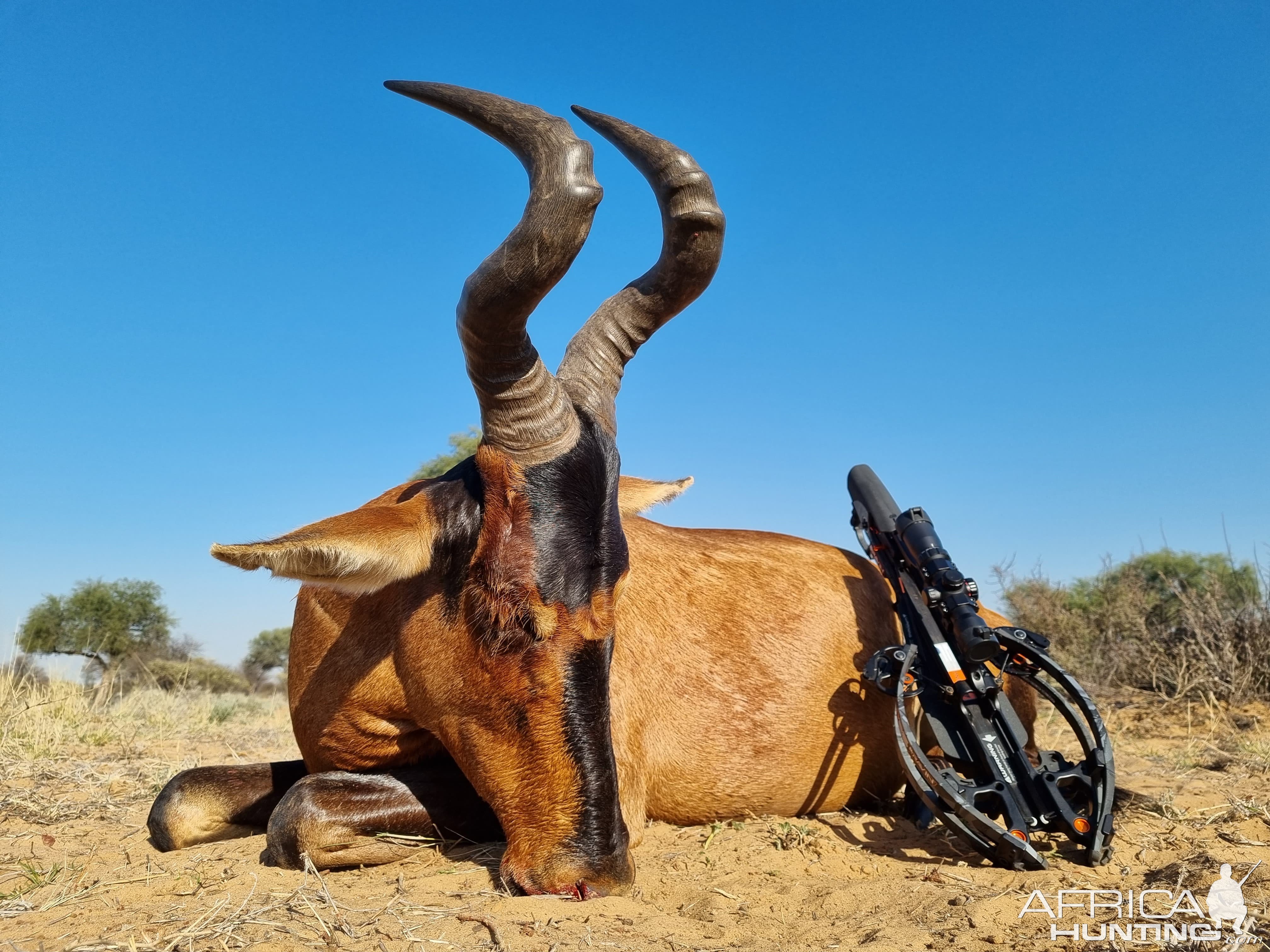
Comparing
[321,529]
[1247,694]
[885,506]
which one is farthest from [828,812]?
[1247,694]

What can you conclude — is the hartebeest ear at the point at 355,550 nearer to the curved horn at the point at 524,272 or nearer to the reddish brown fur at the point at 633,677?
the reddish brown fur at the point at 633,677

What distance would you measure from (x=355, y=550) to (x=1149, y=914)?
3170mm

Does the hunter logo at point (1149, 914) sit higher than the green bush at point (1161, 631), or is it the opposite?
the green bush at point (1161, 631)

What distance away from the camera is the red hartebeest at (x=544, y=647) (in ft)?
12.0

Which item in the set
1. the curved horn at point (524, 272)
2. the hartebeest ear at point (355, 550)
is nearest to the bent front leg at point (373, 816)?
the hartebeest ear at point (355, 550)

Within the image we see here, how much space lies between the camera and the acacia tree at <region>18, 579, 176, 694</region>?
2206 centimetres

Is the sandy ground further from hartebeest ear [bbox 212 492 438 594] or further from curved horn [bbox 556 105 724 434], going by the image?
curved horn [bbox 556 105 724 434]

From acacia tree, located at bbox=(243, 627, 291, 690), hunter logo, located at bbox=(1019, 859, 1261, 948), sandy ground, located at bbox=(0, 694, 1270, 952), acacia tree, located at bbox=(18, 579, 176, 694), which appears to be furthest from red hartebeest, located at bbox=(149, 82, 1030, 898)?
acacia tree, located at bbox=(243, 627, 291, 690)

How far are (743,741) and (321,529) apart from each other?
104 inches

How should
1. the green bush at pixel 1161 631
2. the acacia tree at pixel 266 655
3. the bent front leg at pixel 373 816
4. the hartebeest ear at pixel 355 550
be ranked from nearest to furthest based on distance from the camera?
the hartebeest ear at pixel 355 550
the bent front leg at pixel 373 816
the green bush at pixel 1161 631
the acacia tree at pixel 266 655

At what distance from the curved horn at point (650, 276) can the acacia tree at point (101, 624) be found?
20.6m

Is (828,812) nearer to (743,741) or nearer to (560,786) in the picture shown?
(743,741)

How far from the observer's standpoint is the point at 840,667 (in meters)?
5.42

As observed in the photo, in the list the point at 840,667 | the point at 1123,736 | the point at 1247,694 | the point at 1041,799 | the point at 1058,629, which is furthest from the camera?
the point at 1058,629
